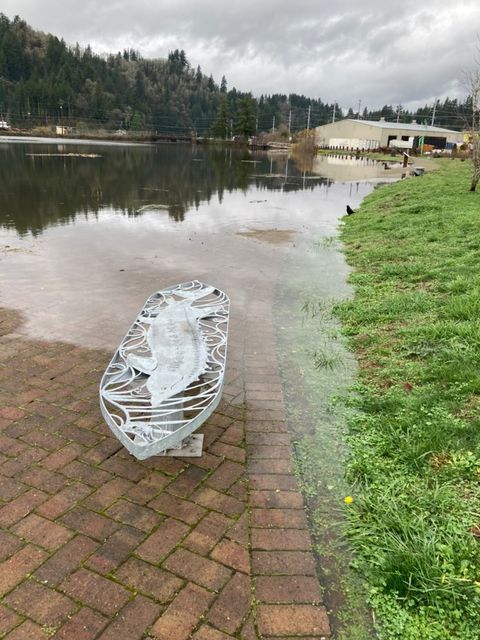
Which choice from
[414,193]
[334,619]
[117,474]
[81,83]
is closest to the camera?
[334,619]

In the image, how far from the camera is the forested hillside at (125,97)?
10738 cm

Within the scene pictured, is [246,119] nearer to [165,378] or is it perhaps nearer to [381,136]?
[381,136]

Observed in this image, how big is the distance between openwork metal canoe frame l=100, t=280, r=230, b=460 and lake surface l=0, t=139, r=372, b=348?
36.4 inches

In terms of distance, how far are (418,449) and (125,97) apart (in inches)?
5686

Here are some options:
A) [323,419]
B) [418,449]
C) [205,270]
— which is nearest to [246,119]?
[205,270]

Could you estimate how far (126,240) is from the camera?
10.3 metres

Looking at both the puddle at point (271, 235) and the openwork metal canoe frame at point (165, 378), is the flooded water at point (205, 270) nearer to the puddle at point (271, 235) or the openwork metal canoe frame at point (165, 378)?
the puddle at point (271, 235)

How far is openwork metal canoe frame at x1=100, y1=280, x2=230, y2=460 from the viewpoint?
2.73 metres

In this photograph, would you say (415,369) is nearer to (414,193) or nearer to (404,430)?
(404,430)

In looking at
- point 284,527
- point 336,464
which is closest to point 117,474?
point 284,527

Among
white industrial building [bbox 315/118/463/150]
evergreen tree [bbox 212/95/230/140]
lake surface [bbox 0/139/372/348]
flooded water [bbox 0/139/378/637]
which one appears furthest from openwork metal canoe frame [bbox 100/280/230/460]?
evergreen tree [bbox 212/95/230/140]

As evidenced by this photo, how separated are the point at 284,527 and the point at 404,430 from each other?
4.30 feet

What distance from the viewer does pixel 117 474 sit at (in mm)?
2949

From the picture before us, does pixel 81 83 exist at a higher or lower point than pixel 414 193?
higher
